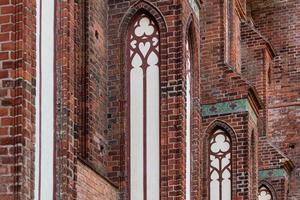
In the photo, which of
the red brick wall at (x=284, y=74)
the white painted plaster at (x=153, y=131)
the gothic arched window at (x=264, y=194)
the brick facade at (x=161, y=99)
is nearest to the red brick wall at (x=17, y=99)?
the brick facade at (x=161, y=99)

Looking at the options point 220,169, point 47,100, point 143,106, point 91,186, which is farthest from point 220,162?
point 47,100

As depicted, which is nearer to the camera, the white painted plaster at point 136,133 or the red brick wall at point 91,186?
the red brick wall at point 91,186

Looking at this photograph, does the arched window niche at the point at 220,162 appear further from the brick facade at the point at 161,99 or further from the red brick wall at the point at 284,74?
the red brick wall at the point at 284,74

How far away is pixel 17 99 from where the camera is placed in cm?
885

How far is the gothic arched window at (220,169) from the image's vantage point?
1811 centimetres

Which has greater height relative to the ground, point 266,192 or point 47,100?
point 266,192

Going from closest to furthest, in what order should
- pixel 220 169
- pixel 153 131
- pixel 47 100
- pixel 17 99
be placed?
pixel 17 99 < pixel 47 100 < pixel 153 131 < pixel 220 169

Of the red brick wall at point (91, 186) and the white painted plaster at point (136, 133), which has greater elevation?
the white painted plaster at point (136, 133)

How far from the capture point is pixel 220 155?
18.2 meters

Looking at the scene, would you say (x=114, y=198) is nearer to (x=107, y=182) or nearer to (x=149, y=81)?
(x=107, y=182)

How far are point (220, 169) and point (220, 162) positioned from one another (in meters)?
0.13

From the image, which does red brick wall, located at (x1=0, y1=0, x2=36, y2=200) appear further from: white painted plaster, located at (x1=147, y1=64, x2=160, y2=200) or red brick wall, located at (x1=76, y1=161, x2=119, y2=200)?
white painted plaster, located at (x1=147, y1=64, x2=160, y2=200)

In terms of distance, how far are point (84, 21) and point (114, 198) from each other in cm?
255

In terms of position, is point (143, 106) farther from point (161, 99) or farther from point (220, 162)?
point (220, 162)
